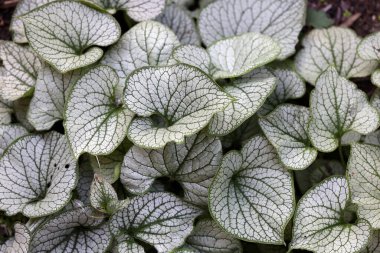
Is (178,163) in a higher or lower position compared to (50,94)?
lower

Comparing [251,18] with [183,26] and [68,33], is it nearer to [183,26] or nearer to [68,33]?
[183,26]

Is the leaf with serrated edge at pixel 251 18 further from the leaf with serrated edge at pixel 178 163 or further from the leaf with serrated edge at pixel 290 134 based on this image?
the leaf with serrated edge at pixel 178 163

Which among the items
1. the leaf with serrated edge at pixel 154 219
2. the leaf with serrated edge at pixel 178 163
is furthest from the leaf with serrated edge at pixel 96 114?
the leaf with serrated edge at pixel 154 219

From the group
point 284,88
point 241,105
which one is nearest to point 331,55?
point 284,88

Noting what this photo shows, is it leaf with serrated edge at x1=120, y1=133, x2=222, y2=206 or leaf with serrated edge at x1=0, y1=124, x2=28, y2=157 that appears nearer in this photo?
leaf with serrated edge at x1=120, y1=133, x2=222, y2=206

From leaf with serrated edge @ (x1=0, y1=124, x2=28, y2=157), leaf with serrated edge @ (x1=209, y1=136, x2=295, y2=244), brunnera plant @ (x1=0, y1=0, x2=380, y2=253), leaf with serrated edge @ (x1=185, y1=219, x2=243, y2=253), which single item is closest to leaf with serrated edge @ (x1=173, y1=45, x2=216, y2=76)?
brunnera plant @ (x1=0, y1=0, x2=380, y2=253)

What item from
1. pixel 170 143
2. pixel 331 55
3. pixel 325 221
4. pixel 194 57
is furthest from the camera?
pixel 331 55

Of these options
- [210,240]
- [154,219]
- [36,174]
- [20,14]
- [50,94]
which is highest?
[20,14]

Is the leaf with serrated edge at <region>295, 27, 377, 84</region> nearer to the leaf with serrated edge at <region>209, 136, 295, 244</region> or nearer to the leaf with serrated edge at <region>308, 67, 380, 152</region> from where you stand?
the leaf with serrated edge at <region>308, 67, 380, 152</region>
